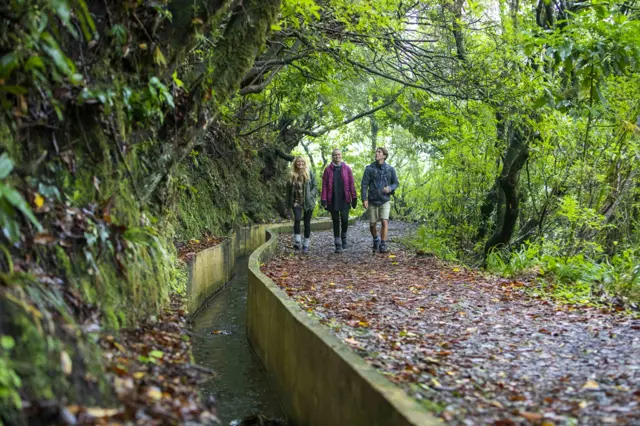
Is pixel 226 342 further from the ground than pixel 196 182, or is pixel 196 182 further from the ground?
pixel 196 182

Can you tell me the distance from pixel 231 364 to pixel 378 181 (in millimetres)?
5783

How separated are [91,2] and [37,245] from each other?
2198 mm

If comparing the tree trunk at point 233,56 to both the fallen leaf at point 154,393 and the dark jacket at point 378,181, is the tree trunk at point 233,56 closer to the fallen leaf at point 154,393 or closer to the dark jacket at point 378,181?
the fallen leaf at point 154,393

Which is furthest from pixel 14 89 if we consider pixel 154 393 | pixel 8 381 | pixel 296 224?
pixel 296 224

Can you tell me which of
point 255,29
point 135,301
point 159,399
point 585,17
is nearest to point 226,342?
point 135,301

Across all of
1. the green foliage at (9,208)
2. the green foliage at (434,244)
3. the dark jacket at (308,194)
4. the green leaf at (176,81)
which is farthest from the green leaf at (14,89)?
the green foliage at (434,244)

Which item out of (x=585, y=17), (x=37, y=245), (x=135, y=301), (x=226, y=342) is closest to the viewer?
(x=37, y=245)

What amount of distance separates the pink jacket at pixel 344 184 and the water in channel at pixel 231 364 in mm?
3030

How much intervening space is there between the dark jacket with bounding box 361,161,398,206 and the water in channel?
3562 millimetres

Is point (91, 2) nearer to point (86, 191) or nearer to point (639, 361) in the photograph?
point (86, 191)

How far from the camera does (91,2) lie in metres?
4.57

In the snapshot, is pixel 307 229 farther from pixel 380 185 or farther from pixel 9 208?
pixel 9 208

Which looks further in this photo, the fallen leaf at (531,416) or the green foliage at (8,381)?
the fallen leaf at (531,416)

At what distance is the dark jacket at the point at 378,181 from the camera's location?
39.0 ft
